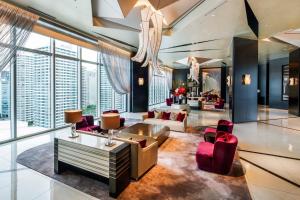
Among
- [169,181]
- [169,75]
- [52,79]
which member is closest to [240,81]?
[169,181]

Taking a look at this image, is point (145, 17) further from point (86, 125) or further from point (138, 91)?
point (138, 91)

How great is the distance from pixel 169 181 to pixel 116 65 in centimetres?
710

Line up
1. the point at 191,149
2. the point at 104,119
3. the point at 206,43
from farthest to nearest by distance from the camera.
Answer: the point at 206,43, the point at 191,149, the point at 104,119

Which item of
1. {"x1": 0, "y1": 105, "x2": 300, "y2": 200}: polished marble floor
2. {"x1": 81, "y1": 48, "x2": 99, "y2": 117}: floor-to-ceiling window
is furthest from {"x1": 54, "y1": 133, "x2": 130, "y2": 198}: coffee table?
{"x1": 81, "y1": 48, "x2": 99, "y2": 117}: floor-to-ceiling window

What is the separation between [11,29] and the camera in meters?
4.37

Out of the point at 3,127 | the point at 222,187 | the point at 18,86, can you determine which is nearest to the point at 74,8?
the point at 18,86

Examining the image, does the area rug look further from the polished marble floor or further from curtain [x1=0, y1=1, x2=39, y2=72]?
curtain [x1=0, y1=1, x2=39, y2=72]

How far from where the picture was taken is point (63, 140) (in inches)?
124

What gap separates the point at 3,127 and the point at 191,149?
18.4ft

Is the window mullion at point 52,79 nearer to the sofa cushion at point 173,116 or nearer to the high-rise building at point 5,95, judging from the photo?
the high-rise building at point 5,95

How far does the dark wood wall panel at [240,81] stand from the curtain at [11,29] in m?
7.99

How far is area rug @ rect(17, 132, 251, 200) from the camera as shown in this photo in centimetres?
268

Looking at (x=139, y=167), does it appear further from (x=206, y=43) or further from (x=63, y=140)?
(x=206, y=43)

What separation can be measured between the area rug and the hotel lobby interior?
0.02 meters
